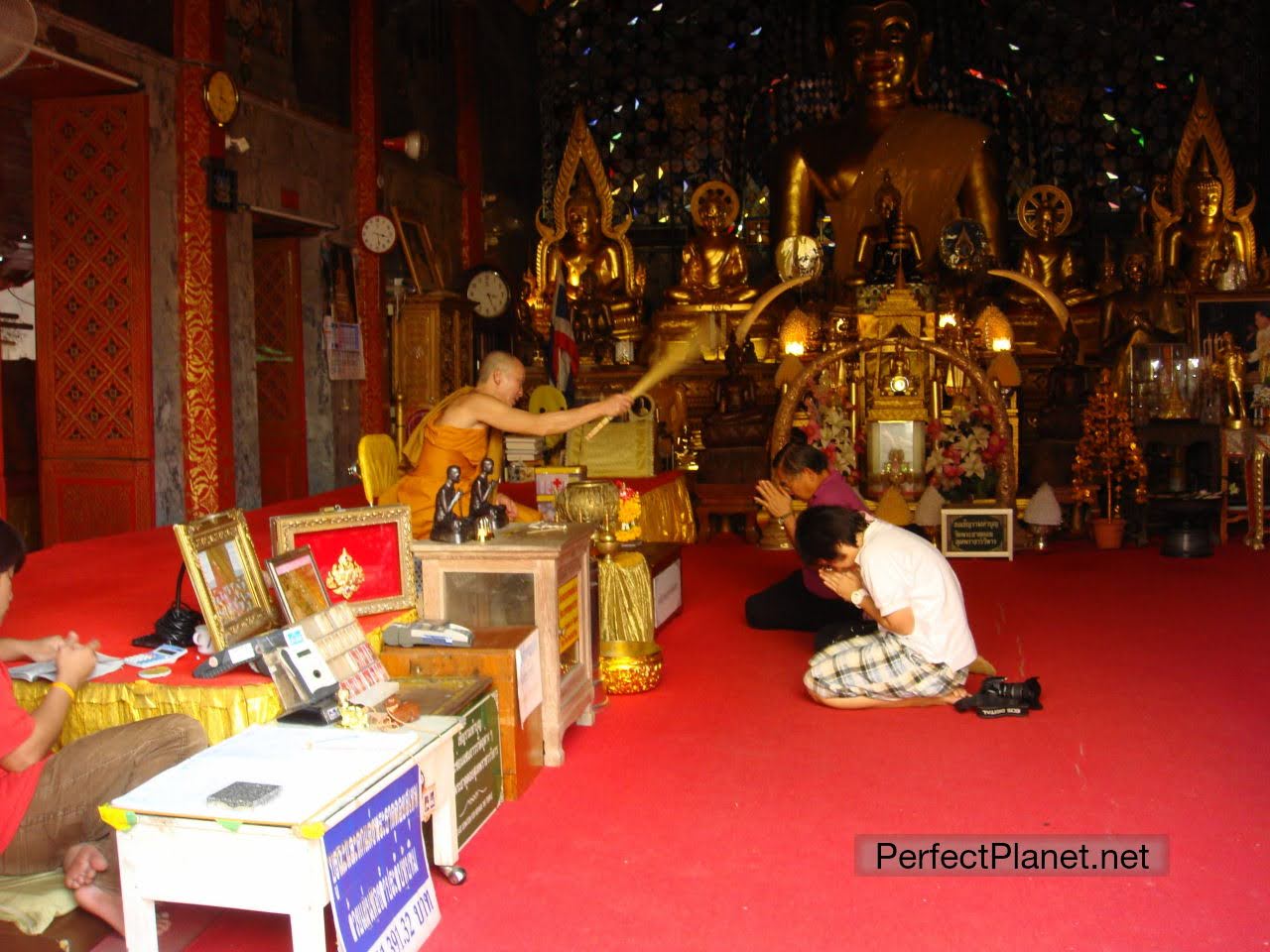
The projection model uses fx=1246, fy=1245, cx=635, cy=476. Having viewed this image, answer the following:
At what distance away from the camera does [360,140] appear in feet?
25.8

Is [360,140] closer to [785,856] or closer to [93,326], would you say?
[93,326]

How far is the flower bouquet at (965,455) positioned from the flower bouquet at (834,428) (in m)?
0.42

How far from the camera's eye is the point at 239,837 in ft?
6.02

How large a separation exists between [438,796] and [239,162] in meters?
4.96

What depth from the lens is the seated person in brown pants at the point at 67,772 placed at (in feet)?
6.75

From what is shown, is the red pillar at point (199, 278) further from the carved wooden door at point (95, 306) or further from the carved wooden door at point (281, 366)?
the carved wooden door at point (281, 366)

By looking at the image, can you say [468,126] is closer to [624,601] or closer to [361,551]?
[624,601]

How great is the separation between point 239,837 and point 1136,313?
319 inches

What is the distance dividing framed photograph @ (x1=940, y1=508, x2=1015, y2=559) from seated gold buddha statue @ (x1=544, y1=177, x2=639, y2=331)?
4.37m

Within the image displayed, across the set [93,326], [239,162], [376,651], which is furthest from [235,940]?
[239,162]

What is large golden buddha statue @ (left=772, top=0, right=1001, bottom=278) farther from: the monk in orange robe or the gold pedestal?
the gold pedestal

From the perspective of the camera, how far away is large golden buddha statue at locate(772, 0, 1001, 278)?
32.7 ft

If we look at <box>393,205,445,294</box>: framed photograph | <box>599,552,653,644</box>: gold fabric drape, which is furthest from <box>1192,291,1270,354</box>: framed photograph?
<box>599,552,653,644</box>: gold fabric drape

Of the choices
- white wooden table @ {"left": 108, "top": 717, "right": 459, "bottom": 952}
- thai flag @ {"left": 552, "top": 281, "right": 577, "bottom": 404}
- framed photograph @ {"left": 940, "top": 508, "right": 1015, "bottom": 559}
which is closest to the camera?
white wooden table @ {"left": 108, "top": 717, "right": 459, "bottom": 952}
